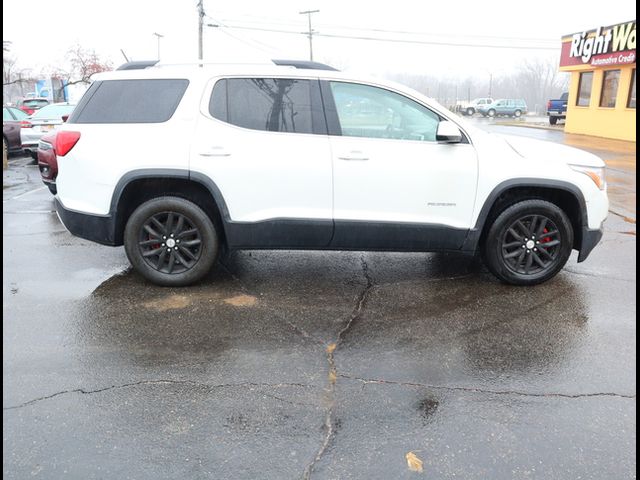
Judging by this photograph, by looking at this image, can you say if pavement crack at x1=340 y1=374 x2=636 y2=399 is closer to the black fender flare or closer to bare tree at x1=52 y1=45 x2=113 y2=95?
the black fender flare

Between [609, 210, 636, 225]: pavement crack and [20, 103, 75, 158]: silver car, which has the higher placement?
[20, 103, 75, 158]: silver car

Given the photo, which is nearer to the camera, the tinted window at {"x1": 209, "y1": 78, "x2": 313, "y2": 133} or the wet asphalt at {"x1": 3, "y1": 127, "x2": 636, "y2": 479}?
the wet asphalt at {"x1": 3, "y1": 127, "x2": 636, "y2": 479}

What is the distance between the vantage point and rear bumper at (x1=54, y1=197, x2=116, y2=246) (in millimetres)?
4688

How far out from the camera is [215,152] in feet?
14.8

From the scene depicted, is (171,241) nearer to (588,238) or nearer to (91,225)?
(91,225)

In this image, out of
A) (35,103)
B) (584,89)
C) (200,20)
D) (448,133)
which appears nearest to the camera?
(448,133)

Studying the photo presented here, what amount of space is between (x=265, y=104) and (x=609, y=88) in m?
23.5

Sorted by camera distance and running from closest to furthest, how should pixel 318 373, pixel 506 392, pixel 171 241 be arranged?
pixel 506 392, pixel 318 373, pixel 171 241

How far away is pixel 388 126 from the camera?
4.68 meters

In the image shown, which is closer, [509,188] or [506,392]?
[506,392]

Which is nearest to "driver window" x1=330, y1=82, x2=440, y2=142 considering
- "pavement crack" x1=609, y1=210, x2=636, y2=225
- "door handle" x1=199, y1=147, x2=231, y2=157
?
"door handle" x1=199, y1=147, x2=231, y2=157

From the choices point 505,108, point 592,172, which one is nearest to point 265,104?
point 592,172

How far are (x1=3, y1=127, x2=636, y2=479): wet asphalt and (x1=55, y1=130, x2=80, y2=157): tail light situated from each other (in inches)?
50.5

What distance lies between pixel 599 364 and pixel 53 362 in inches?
146
